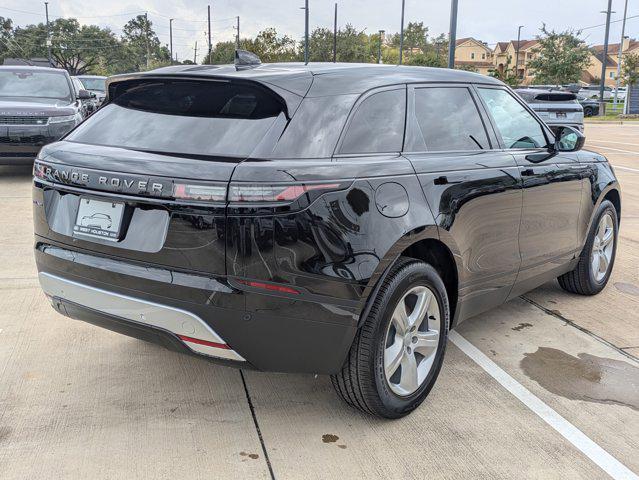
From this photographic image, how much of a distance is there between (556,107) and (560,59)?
3080cm

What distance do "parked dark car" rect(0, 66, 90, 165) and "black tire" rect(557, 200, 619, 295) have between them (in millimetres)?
7598

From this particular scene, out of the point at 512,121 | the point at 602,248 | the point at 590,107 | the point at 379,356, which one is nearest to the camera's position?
the point at 379,356

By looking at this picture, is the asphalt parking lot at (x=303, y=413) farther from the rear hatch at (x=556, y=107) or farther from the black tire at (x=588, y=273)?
the rear hatch at (x=556, y=107)

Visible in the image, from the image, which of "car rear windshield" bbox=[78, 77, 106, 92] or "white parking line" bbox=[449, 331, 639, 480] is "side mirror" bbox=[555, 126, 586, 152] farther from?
"car rear windshield" bbox=[78, 77, 106, 92]

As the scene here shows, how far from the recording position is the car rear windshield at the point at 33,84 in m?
11.5

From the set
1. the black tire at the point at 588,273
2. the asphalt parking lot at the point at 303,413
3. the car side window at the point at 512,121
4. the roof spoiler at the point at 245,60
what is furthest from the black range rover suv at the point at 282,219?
the black tire at the point at 588,273

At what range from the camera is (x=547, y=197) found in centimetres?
428

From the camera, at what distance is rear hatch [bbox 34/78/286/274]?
8.93 feet

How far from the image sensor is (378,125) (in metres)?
3.23

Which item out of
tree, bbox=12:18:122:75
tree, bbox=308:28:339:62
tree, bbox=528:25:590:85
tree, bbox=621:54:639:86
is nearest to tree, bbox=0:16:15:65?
tree, bbox=12:18:122:75

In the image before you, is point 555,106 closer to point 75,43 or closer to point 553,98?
point 553,98

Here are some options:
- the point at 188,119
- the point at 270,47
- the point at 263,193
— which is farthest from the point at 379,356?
the point at 270,47

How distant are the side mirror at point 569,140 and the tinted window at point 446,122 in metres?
0.98

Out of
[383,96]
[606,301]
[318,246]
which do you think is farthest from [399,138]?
[606,301]
